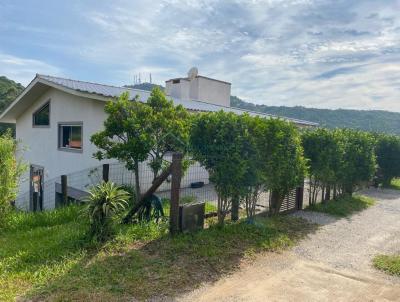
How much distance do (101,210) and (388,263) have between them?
184 inches

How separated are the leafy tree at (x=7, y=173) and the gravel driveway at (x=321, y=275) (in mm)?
4450

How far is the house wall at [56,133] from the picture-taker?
10.9 metres

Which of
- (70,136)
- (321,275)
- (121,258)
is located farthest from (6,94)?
(321,275)

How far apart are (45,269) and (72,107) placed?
8.65 metres

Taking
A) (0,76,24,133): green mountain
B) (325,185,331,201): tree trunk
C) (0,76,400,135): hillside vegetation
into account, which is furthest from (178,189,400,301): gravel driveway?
(0,76,400,135): hillside vegetation

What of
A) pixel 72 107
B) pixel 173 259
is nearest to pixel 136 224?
pixel 173 259

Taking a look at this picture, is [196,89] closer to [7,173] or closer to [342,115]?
[7,173]

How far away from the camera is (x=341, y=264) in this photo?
503cm

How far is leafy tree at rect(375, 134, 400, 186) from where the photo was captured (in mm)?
14172

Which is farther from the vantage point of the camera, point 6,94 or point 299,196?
point 6,94

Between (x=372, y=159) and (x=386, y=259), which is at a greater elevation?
(x=372, y=159)

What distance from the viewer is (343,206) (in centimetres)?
917

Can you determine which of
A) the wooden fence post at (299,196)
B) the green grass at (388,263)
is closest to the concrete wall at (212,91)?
the wooden fence post at (299,196)

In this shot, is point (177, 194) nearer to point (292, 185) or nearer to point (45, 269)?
point (45, 269)
